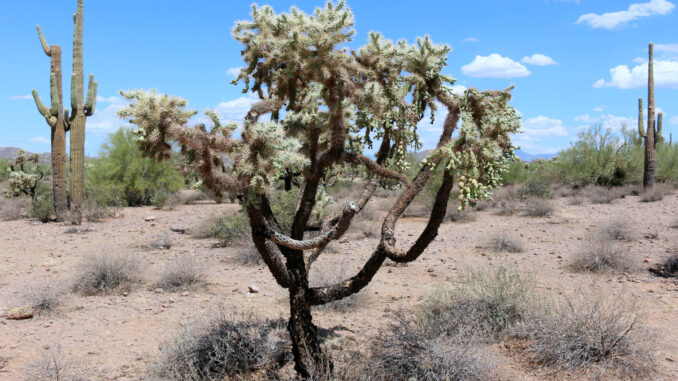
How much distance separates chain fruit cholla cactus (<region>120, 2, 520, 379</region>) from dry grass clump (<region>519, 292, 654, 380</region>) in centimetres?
213

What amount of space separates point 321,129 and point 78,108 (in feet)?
47.5

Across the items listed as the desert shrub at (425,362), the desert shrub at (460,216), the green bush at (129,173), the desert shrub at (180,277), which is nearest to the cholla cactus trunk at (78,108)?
the green bush at (129,173)

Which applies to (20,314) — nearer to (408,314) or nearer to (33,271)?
(33,271)

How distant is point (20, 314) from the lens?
6594mm

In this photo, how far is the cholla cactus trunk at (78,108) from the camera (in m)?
15.9

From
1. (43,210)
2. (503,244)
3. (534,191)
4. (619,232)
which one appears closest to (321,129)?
(503,244)

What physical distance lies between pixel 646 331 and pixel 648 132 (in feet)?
61.2

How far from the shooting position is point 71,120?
16.3m

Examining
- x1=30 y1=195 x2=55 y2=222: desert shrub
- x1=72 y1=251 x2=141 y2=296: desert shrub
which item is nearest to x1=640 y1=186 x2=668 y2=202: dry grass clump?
x1=72 y1=251 x2=141 y2=296: desert shrub

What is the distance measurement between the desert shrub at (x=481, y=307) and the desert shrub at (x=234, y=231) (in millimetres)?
6101

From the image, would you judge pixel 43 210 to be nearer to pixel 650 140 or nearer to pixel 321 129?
pixel 321 129

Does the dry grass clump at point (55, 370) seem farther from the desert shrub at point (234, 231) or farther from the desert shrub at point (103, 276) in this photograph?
the desert shrub at point (234, 231)

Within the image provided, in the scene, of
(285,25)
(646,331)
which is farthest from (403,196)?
(646,331)

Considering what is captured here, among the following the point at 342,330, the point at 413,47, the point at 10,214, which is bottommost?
the point at 342,330
